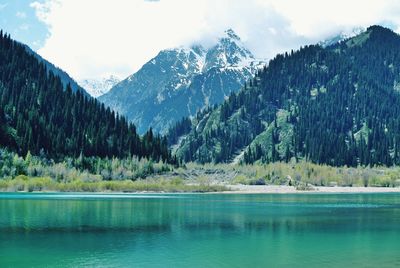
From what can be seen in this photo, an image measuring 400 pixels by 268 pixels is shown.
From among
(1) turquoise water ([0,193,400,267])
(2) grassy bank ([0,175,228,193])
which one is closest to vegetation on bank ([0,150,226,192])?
(2) grassy bank ([0,175,228,193])

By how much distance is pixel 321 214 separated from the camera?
9744cm

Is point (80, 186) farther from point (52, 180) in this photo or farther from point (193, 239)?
point (193, 239)

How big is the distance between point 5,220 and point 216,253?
36182mm

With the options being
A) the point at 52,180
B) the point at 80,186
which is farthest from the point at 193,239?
the point at 52,180

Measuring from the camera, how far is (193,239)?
204 feet

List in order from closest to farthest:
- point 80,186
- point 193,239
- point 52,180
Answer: point 193,239
point 80,186
point 52,180

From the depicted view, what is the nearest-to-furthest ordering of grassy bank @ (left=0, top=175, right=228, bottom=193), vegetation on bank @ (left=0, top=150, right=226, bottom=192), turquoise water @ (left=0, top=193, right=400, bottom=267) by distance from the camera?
turquoise water @ (left=0, top=193, right=400, bottom=267) → grassy bank @ (left=0, top=175, right=228, bottom=193) → vegetation on bank @ (left=0, top=150, right=226, bottom=192)

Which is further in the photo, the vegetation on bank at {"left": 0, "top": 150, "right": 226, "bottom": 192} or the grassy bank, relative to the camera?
the vegetation on bank at {"left": 0, "top": 150, "right": 226, "bottom": 192}

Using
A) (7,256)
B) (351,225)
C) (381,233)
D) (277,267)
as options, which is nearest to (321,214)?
(351,225)

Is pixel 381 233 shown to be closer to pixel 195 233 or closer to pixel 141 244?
pixel 195 233

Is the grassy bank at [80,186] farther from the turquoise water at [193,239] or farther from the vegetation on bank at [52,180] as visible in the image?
the turquoise water at [193,239]

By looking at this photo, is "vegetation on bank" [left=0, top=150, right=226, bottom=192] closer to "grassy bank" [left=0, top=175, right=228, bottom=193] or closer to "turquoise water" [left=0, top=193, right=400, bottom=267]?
"grassy bank" [left=0, top=175, right=228, bottom=193]

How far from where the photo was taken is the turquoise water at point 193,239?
49.0 meters

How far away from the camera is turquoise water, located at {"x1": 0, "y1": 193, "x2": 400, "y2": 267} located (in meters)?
49.0
